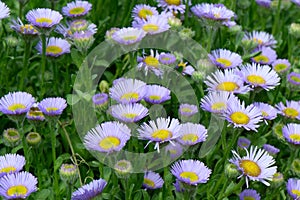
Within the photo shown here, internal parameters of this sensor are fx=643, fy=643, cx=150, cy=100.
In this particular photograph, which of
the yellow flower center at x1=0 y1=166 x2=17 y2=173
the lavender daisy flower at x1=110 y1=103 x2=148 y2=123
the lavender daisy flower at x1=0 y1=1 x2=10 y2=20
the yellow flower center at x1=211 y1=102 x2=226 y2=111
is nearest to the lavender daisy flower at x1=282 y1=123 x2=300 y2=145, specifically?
the yellow flower center at x1=211 y1=102 x2=226 y2=111

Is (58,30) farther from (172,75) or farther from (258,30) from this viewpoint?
(258,30)

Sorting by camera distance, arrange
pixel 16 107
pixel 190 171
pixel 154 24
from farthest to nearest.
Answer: pixel 154 24
pixel 16 107
pixel 190 171

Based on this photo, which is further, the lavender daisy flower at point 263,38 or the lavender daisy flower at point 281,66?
the lavender daisy flower at point 263,38

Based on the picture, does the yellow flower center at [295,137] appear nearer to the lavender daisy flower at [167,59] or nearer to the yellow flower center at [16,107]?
the lavender daisy flower at [167,59]

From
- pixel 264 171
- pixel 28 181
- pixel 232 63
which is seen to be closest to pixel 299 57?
pixel 232 63

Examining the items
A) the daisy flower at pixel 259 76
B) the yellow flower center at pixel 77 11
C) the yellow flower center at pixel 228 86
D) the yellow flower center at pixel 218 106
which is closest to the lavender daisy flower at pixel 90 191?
the yellow flower center at pixel 218 106

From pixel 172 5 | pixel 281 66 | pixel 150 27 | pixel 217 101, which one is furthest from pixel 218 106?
pixel 172 5

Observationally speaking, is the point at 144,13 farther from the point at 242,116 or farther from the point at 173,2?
the point at 242,116

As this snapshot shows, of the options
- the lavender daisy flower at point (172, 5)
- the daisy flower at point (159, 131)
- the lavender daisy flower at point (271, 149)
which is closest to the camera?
the daisy flower at point (159, 131)
